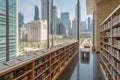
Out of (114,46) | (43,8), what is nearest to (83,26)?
(43,8)

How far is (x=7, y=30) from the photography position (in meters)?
2.72

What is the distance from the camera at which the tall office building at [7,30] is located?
2615 mm

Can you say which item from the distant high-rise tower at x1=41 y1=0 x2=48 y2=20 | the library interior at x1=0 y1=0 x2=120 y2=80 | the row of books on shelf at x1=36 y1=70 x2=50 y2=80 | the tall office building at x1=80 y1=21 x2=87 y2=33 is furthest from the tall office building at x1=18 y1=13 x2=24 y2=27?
the tall office building at x1=80 y1=21 x2=87 y2=33

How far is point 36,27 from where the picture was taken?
3.91 meters

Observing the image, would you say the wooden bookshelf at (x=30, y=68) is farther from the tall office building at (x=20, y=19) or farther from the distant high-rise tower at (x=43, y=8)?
the distant high-rise tower at (x=43, y=8)

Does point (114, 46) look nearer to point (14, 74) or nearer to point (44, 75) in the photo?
point (44, 75)

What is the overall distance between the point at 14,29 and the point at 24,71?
0.94m

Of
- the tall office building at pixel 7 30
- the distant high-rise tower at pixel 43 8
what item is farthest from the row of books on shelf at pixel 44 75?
the distant high-rise tower at pixel 43 8

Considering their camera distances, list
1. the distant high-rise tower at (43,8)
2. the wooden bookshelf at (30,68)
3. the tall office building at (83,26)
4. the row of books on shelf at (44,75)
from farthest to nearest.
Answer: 1. the tall office building at (83,26)
2. the distant high-rise tower at (43,8)
3. the row of books on shelf at (44,75)
4. the wooden bookshelf at (30,68)

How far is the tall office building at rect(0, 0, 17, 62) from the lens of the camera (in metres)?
2.62

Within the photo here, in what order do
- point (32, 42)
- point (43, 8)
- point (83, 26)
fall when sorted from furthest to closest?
point (83, 26) < point (43, 8) < point (32, 42)

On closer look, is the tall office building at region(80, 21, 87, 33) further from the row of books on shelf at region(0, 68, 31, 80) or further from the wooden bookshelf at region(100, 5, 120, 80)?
the row of books on shelf at region(0, 68, 31, 80)

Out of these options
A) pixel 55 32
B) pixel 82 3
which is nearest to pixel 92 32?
pixel 82 3

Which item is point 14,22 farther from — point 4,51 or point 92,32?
point 92,32
